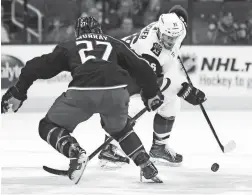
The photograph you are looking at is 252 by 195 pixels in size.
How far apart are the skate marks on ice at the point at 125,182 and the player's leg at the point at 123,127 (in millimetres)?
135

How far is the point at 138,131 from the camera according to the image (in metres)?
6.67

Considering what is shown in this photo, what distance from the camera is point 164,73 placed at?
4.99 m

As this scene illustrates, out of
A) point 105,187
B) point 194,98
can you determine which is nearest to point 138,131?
point 194,98

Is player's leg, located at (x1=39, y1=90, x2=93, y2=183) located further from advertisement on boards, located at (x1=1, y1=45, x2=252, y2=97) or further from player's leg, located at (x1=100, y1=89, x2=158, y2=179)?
advertisement on boards, located at (x1=1, y1=45, x2=252, y2=97)

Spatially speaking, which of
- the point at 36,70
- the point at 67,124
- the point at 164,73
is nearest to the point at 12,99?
the point at 36,70

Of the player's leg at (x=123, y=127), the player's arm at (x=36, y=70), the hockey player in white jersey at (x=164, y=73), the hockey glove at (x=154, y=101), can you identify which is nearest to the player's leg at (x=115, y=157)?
the hockey player in white jersey at (x=164, y=73)

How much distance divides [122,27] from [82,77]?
451 centimetres

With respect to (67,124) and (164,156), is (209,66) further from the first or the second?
(67,124)

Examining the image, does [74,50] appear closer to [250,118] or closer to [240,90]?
[250,118]

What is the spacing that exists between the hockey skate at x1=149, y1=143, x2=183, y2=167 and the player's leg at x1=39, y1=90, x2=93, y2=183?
42.3 inches

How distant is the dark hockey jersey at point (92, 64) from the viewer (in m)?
4.09

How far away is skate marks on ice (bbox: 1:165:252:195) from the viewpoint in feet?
13.7

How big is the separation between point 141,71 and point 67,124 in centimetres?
46

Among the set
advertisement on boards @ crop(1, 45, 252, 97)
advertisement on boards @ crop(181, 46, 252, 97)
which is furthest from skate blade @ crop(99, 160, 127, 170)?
advertisement on boards @ crop(181, 46, 252, 97)
